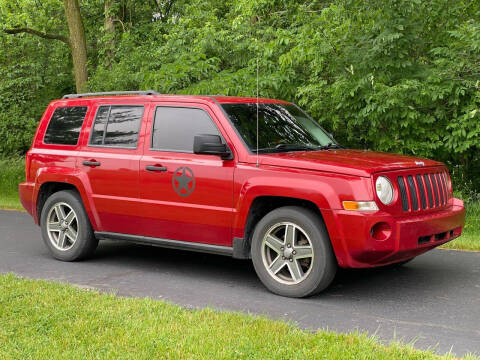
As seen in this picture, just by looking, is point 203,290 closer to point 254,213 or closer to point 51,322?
point 254,213

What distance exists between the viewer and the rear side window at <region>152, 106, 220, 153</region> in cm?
721

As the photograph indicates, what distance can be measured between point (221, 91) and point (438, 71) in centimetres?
380

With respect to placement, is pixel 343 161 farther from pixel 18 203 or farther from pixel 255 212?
pixel 18 203

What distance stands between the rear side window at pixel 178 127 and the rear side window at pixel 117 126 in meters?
0.29

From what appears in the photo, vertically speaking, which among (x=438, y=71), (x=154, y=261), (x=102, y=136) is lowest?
(x=154, y=261)

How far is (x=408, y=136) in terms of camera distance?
1114cm

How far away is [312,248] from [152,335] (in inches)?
74.9

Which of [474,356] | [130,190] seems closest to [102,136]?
[130,190]

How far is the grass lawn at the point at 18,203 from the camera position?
916cm

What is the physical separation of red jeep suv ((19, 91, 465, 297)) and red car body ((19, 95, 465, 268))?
13mm

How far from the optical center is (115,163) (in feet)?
25.2

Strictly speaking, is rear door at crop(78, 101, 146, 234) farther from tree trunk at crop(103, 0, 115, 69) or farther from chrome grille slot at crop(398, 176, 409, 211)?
tree trunk at crop(103, 0, 115, 69)

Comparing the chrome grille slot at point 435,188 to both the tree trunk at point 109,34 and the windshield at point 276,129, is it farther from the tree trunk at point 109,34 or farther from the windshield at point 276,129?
the tree trunk at point 109,34

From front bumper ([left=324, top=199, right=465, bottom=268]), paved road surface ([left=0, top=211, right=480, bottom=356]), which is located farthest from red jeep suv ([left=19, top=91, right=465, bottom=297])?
paved road surface ([left=0, top=211, right=480, bottom=356])
